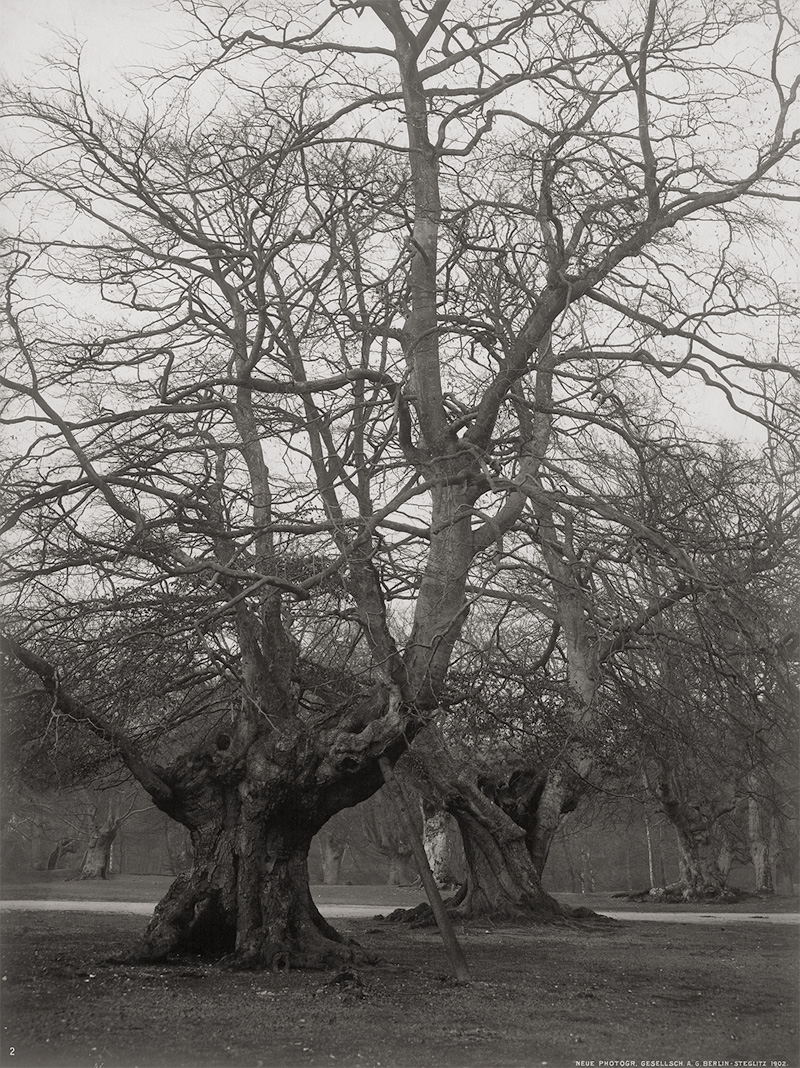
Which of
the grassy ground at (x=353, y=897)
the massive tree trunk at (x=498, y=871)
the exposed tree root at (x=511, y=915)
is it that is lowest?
the grassy ground at (x=353, y=897)

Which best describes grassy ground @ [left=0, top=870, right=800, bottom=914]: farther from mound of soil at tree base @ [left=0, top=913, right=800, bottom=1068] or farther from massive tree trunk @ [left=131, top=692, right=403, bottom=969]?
massive tree trunk @ [left=131, top=692, right=403, bottom=969]

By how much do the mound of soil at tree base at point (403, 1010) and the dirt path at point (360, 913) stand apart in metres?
6.47

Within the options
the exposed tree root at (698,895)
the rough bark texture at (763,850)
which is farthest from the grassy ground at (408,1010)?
the rough bark texture at (763,850)

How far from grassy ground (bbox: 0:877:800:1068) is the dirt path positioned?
623 cm

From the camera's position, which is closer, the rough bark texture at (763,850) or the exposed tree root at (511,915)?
the exposed tree root at (511,915)

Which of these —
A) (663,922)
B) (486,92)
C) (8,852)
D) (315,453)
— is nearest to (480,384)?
(315,453)

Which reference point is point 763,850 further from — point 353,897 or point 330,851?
point 330,851

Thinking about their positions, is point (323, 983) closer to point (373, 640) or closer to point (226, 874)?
point (226, 874)

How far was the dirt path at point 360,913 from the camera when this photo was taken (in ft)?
64.3

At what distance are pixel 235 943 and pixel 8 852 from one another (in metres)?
36.2

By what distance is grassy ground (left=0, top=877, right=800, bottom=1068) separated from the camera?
293 inches

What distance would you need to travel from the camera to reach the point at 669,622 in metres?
12.5

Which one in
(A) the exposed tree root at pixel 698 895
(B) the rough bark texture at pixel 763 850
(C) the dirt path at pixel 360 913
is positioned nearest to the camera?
(C) the dirt path at pixel 360 913

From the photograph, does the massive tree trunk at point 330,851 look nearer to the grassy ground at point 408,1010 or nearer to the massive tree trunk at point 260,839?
the grassy ground at point 408,1010
